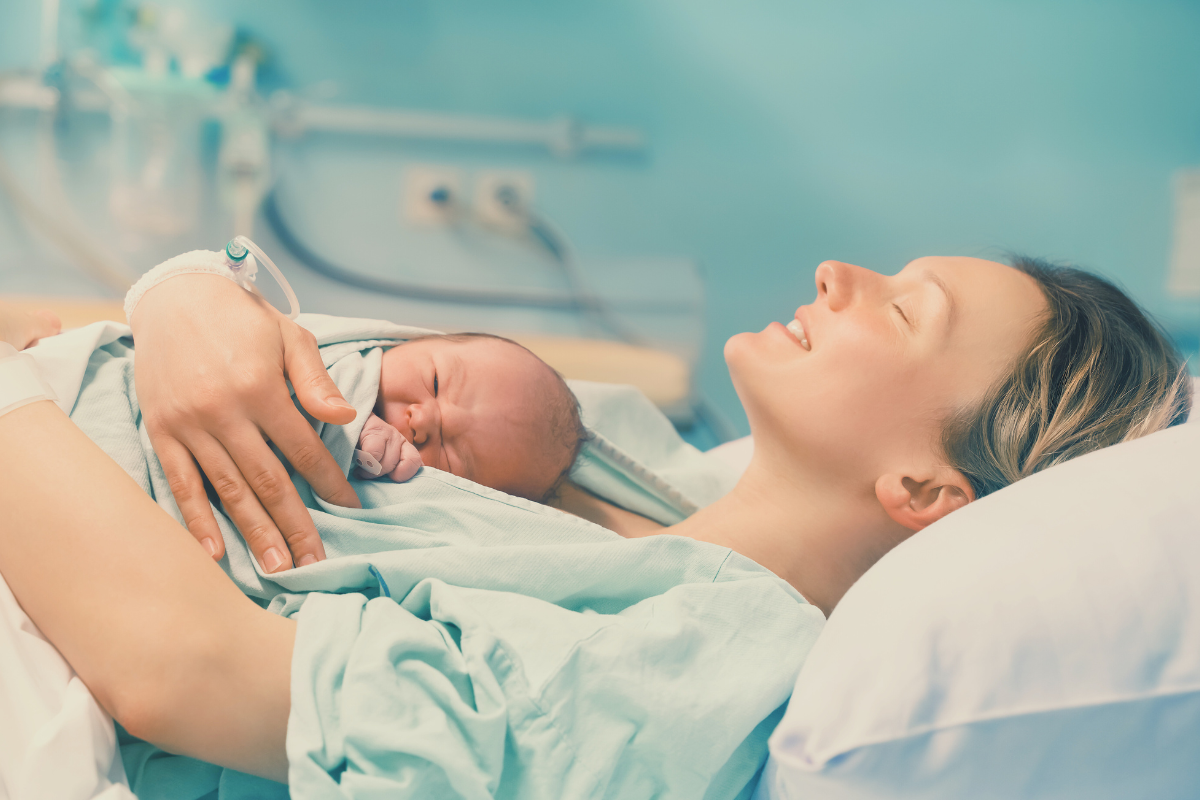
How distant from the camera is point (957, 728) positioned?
50cm

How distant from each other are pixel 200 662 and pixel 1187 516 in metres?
0.69

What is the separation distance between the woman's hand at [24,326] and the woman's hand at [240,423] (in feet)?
0.51

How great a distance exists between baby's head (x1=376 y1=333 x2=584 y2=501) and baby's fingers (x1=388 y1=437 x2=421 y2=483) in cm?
4

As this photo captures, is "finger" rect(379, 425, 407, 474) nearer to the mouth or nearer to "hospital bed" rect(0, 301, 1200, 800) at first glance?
"hospital bed" rect(0, 301, 1200, 800)

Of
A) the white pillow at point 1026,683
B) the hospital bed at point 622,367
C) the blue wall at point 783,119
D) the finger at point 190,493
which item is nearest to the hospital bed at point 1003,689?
the white pillow at point 1026,683

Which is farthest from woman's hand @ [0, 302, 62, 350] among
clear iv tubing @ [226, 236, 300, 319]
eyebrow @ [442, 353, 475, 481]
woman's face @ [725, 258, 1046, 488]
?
woman's face @ [725, 258, 1046, 488]

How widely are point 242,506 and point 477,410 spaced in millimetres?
290

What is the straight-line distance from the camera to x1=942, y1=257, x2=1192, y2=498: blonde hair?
30.1 inches

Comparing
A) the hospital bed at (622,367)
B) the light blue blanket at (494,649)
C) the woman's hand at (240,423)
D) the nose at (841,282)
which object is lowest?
the hospital bed at (622,367)

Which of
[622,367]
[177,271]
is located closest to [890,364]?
[177,271]

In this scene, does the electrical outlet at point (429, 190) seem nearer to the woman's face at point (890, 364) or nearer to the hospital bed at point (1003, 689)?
the woman's face at point (890, 364)

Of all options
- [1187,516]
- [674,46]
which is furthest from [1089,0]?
[1187,516]

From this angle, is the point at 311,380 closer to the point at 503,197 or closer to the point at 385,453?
the point at 385,453

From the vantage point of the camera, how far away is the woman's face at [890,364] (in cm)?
78
